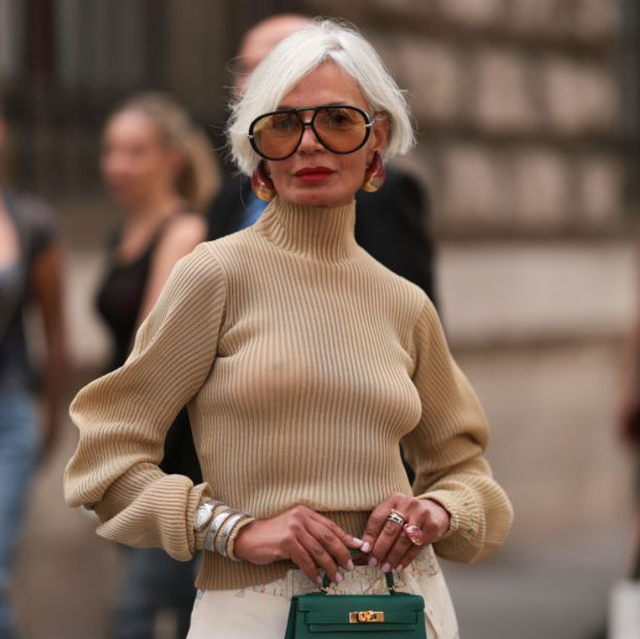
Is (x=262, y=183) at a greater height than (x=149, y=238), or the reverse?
(x=262, y=183)

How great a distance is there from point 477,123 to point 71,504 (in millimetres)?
7752

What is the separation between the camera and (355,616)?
2.64 m

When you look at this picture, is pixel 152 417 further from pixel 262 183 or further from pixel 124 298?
pixel 124 298

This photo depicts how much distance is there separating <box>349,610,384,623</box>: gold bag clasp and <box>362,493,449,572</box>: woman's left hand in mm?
70

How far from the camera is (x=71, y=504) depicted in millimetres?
2754

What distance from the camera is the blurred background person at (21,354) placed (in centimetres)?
546

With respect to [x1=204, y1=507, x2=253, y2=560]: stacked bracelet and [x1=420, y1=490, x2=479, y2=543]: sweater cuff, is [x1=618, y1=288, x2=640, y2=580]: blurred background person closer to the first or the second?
[x1=420, y1=490, x2=479, y2=543]: sweater cuff

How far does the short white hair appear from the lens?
8.94 feet

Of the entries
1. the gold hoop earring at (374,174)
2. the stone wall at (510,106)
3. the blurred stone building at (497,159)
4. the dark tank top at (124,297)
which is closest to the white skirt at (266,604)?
the gold hoop earring at (374,174)

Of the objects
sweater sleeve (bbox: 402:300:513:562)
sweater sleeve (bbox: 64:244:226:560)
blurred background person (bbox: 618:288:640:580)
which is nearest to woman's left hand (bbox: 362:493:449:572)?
sweater sleeve (bbox: 402:300:513:562)

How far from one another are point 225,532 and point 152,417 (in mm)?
215

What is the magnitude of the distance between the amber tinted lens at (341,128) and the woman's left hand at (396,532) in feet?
1.72

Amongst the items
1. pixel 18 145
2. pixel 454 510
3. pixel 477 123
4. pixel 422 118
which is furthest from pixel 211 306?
pixel 477 123

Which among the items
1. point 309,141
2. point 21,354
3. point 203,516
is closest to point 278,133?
point 309,141
